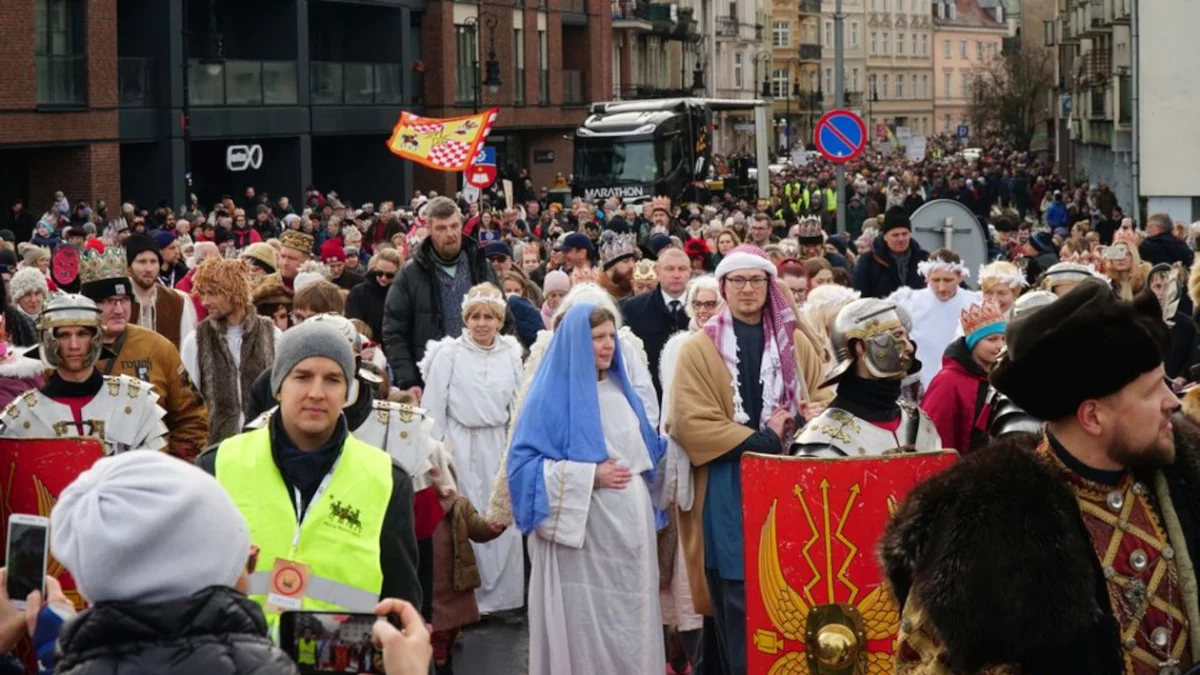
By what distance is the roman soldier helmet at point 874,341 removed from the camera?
22.7 ft

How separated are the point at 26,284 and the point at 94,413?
5221 millimetres

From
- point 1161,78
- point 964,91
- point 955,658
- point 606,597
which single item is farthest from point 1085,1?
point 964,91

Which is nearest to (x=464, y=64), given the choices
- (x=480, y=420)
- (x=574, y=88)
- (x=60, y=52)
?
(x=574, y=88)

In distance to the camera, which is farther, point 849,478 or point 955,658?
point 849,478

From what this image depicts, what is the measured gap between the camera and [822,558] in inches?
258

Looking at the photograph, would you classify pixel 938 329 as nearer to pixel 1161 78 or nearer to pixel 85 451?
pixel 85 451

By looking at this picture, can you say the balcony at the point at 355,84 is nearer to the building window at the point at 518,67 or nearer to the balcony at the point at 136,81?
the building window at the point at 518,67

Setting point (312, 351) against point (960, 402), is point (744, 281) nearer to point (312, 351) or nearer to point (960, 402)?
point (960, 402)

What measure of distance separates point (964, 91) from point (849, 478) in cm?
15567

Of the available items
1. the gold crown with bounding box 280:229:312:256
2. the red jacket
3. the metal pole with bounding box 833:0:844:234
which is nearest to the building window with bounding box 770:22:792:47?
the metal pole with bounding box 833:0:844:234

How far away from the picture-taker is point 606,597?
8484mm

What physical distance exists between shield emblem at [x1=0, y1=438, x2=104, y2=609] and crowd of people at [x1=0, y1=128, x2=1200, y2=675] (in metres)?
0.57

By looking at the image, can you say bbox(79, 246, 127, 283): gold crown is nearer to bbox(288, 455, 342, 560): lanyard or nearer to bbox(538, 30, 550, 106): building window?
bbox(288, 455, 342, 560): lanyard

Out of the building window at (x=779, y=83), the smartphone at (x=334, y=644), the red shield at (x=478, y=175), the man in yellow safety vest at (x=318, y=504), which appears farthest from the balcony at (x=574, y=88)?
the smartphone at (x=334, y=644)
